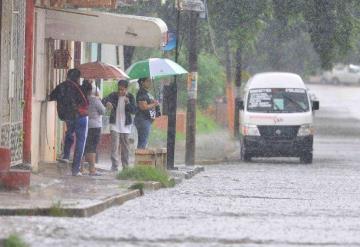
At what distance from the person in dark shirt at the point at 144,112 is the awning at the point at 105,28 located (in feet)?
4.90

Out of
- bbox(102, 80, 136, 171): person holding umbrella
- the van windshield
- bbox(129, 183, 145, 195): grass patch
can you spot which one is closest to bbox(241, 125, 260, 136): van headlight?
the van windshield

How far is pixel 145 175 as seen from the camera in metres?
20.7

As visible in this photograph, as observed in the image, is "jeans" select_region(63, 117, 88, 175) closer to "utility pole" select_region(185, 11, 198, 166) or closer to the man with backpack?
the man with backpack

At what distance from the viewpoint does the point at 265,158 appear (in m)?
34.5

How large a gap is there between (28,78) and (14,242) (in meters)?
9.79

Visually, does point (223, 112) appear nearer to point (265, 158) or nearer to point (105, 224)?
point (265, 158)

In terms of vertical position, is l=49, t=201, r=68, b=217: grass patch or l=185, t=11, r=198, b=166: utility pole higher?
l=185, t=11, r=198, b=166: utility pole

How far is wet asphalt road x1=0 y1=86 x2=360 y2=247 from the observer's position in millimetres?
12477

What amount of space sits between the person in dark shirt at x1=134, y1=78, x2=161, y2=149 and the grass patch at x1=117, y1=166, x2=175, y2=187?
3052 mm

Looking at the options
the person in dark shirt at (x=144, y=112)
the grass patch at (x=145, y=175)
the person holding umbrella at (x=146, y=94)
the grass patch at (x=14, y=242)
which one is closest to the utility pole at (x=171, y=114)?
the person holding umbrella at (x=146, y=94)

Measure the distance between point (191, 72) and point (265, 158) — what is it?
6.88 metres

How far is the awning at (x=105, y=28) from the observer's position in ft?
74.4

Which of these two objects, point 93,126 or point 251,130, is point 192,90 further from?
point 93,126

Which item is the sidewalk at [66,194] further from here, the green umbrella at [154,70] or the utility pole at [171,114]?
the utility pole at [171,114]
